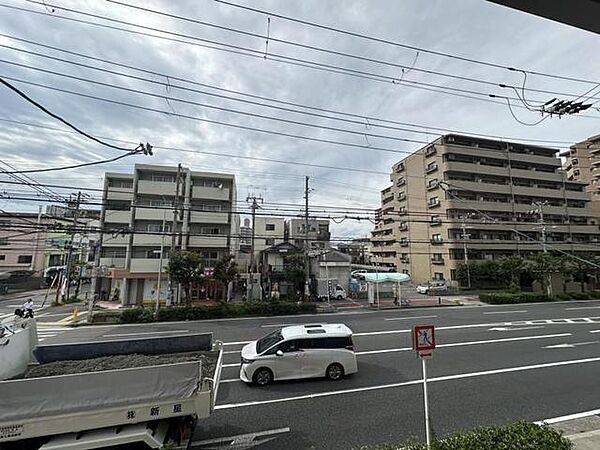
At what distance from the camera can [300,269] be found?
25.6 metres

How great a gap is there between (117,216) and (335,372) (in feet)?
91.5

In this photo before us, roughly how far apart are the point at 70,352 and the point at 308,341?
6096 mm

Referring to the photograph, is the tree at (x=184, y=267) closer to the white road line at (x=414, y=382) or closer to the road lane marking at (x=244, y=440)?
the white road line at (x=414, y=382)

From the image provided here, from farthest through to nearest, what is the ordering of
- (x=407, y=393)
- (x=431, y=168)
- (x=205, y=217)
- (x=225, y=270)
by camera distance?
(x=431, y=168)
(x=205, y=217)
(x=225, y=270)
(x=407, y=393)

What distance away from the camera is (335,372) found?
341 inches

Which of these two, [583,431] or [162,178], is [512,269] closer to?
[583,431]

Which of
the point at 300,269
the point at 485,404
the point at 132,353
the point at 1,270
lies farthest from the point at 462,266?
the point at 1,270

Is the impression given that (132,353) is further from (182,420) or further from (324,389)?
(324,389)

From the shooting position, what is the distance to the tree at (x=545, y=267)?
28.9 meters

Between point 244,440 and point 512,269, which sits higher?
point 512,269

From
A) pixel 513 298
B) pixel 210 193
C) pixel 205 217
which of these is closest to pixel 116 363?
pixel 205 217

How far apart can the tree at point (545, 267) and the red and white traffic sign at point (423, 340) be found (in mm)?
32165

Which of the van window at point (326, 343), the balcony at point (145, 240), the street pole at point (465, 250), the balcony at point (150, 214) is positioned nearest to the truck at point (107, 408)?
the van window at point (326, 343)

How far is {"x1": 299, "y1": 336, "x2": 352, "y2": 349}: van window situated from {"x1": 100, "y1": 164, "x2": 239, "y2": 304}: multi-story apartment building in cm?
1931
